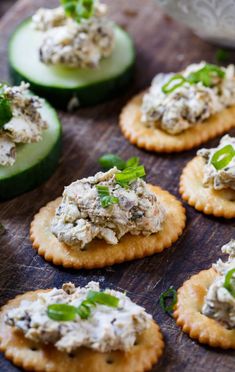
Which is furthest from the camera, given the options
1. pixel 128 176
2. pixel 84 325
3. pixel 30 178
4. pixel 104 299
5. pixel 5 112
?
pixel 30 178

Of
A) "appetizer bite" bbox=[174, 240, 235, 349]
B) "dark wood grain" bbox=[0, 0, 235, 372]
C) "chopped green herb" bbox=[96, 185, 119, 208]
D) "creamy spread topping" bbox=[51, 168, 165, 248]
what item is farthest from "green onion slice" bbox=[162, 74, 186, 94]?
"appetizer bite" bbox=[174, 240, 235, 349]

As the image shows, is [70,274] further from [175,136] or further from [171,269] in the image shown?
[175,136]

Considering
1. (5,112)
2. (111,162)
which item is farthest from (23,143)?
(111,162)

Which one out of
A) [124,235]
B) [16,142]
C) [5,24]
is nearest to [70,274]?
[124,235]

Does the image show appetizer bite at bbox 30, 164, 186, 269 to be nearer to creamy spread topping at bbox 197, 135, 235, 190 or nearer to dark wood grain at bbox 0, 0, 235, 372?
dark wood grain at bbox 0, 0, 235, 372

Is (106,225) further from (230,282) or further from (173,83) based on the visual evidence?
(173,83)

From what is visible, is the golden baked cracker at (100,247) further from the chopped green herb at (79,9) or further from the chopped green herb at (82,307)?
the chopped green herb at (79,9)
